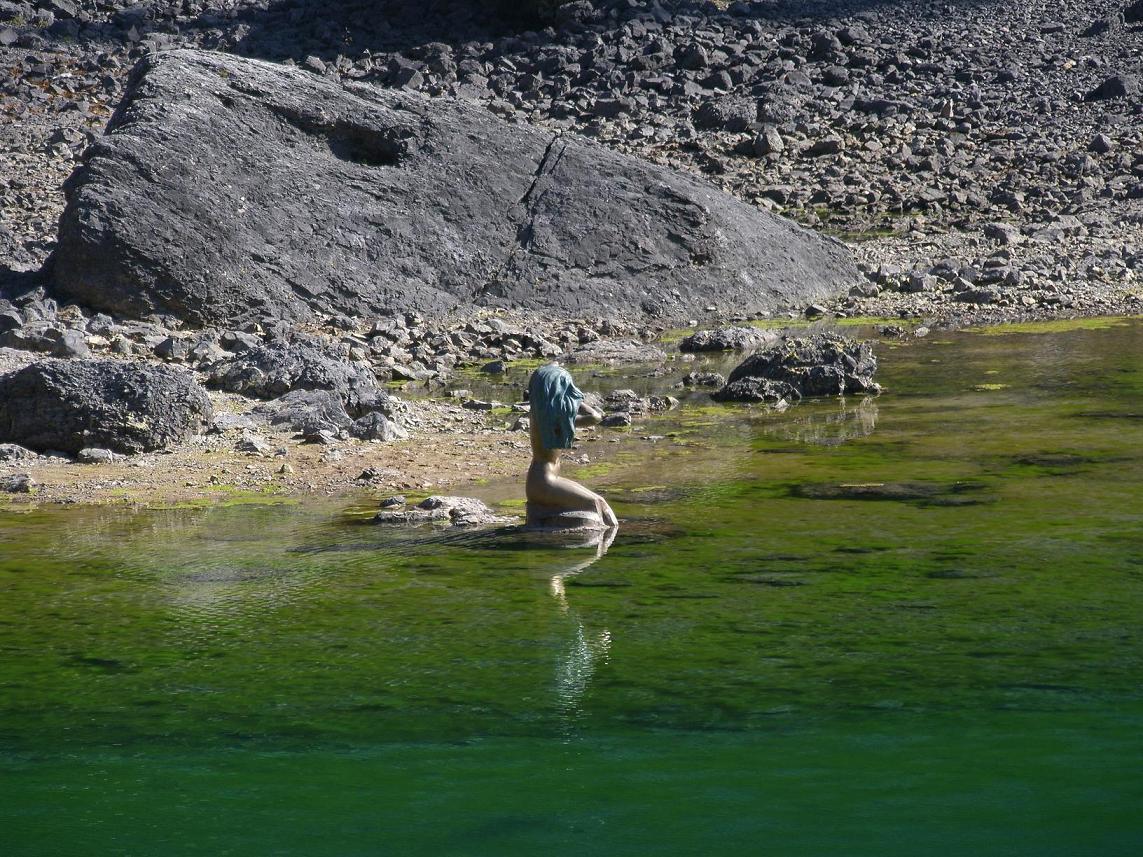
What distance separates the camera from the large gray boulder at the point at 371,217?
10.8 m

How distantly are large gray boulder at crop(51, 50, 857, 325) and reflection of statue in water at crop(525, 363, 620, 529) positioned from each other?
5.68 metres

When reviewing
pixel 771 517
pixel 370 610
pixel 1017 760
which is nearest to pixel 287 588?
pixel 370 610

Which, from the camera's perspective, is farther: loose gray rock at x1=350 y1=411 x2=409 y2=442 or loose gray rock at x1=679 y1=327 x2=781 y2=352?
loose gray rock at x1=679 y1=327 x2=781 y2=352

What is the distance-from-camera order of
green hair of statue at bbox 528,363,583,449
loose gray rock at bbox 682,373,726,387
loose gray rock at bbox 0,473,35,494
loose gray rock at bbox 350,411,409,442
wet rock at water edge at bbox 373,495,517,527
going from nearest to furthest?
1. green hair of statue at bbox 528,363,583,449
2. wet rock at water edge at bbox 373,495,517,527
3. loose gray rock at bbox 0,473,35,494
4. loose gray rock at bbox 350,411,409,442
5. loose gray rock at bbox 682,373,726,387

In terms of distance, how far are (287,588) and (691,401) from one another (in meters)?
4.42

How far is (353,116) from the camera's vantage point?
12.3 metres

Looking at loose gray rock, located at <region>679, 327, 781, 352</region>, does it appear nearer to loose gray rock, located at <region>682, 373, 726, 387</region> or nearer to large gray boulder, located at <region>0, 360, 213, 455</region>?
loose gray rock, located at <region>682, 373, 726, 387</region>

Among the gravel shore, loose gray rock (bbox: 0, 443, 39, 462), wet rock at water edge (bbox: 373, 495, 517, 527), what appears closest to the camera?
wet rock at water edge (bbox: 373, 495, 517, 527)

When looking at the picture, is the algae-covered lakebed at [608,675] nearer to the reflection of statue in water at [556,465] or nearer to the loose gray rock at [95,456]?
the reflection of statue in water at [556,465]

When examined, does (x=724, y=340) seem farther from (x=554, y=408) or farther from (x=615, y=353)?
(x=554, y=408)

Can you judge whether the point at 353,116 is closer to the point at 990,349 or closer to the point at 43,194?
the point at 43,194

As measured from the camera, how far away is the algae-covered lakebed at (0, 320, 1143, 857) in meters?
3.20

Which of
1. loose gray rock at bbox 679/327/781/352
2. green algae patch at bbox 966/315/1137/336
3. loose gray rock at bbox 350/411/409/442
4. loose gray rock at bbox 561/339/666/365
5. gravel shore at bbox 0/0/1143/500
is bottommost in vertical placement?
loose gray rock at bbox 350/411/409/442

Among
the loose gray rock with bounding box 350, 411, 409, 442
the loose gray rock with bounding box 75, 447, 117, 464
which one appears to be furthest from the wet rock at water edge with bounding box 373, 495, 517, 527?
the loose gray rock with bounding box 75, 447, 117, 464
